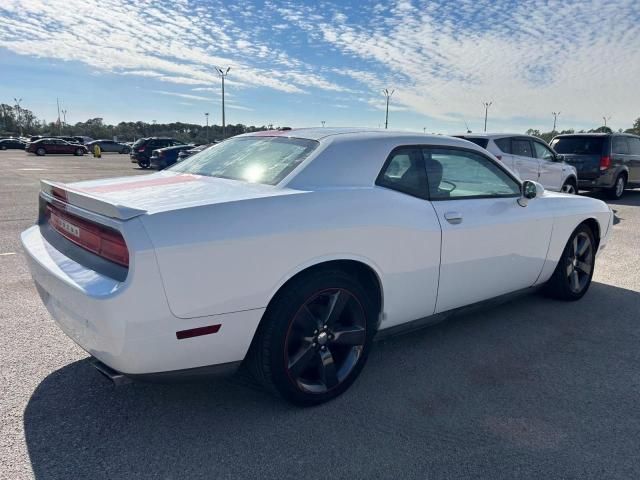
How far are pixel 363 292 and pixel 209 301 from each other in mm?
976

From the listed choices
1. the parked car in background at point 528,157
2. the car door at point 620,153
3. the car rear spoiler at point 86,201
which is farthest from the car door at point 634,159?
the car rear spoiler at point 86,201

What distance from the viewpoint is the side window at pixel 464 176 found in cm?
338

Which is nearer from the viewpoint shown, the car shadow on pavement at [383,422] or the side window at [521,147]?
the car shadow on pavement at [383,422]

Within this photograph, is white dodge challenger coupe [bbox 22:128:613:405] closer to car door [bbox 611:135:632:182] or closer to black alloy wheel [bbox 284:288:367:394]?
black alloy wheel [bbox 284:288:367:394]

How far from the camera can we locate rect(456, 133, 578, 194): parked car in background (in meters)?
9.62

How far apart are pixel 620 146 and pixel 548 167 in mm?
4137

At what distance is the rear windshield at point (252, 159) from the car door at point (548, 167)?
27.3ft

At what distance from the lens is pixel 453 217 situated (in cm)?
328

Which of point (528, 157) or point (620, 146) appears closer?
point (528, 157)

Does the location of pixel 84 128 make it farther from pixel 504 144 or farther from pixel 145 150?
pixel 504 144

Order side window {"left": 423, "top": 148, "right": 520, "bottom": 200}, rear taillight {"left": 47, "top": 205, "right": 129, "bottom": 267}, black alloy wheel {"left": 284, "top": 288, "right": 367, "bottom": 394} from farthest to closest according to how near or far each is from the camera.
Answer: side window {"left": 423, "top": 148, "right": 520, "bottom": 200}
black alloy wheel {"left": 284, "top": 288, "right": 367, "bottom": 394}
rear taillight {"left": 47, "top": 205, "right": 129, "bottom": 267}

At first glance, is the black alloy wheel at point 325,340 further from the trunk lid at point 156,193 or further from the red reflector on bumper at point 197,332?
the trunk lid at point 156,193

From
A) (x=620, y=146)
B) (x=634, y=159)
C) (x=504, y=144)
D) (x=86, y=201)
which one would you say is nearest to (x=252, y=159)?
(x=86, y=201)

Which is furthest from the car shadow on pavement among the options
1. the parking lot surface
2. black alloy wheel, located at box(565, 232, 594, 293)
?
black alloy wheel, located at box(565, 232, 594, 293)
